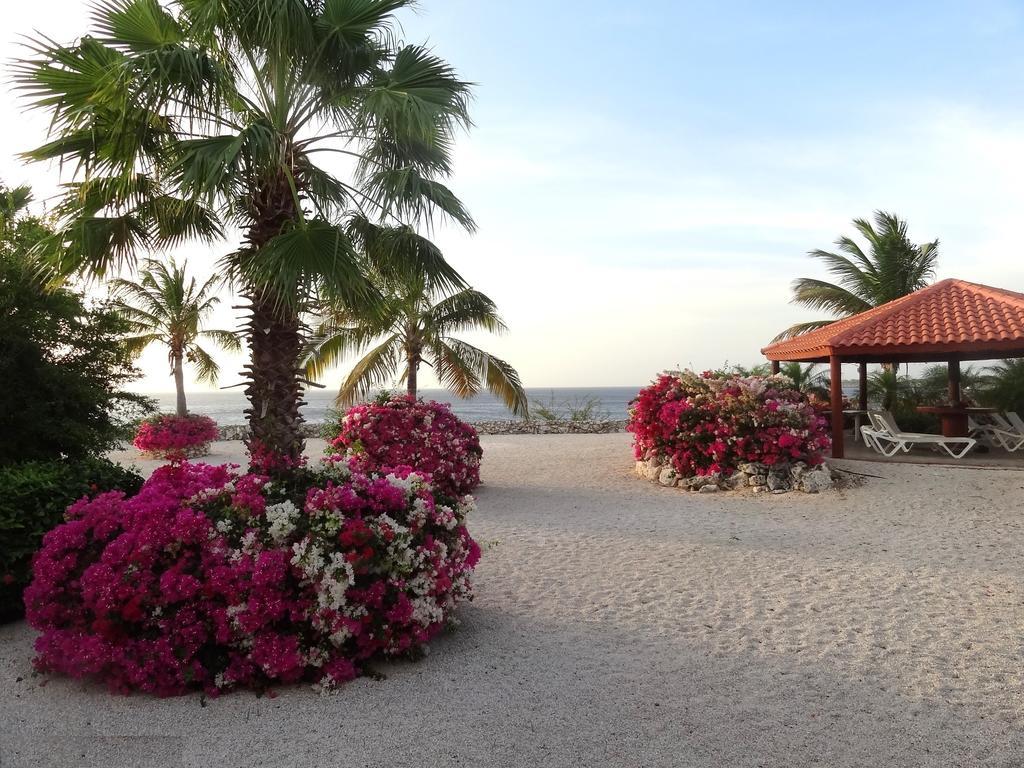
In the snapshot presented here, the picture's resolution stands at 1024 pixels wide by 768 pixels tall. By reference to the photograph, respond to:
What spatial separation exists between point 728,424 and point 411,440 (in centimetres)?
508

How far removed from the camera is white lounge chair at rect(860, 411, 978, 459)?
13.3 meters

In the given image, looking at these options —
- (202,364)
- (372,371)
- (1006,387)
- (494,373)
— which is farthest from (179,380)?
(1006,387)

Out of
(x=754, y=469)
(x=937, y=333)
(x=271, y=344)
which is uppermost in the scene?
(x=937, y=333)

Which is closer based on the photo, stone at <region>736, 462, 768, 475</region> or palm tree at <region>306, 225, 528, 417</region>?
stone at <region>736, 462, 768, 475</region>

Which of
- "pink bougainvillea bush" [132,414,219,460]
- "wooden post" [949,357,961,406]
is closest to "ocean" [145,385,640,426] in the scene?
"pink bougainvillea bush" [132,414,219,460]

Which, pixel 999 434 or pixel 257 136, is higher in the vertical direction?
pixel 257 136

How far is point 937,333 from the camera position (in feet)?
41.7

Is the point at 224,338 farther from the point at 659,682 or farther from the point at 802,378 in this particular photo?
the point at 659,682

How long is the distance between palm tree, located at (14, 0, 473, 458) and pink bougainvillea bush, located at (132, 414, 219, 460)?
10631 millimetres

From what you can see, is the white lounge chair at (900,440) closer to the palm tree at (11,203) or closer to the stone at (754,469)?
the stone at (754,469)

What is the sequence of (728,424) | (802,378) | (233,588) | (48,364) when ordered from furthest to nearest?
(802,378) → (728,424) → (48,364) → (233,588)

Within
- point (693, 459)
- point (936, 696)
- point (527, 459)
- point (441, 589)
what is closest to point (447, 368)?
point (527, 459)

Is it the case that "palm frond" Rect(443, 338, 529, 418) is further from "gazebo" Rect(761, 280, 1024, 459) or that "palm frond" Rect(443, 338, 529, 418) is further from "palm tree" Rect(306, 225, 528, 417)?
"gazebo" Rect(761, 280, 1024, 459)

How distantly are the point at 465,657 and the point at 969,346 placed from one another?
37.6ft
